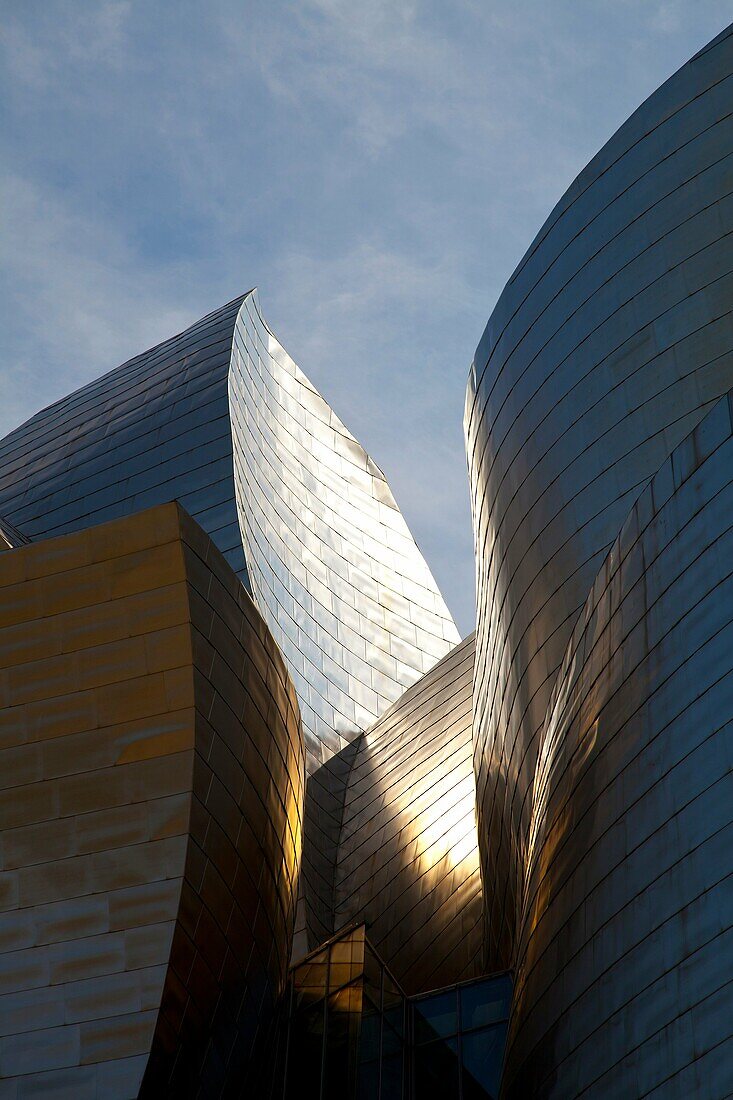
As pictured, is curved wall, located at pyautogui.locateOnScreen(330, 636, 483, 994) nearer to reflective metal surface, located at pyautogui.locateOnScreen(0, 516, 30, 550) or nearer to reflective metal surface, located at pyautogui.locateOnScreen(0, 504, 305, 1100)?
reflective metal surface, located at pyautogui.locateOnScreen(0, 504, 305, 1100)

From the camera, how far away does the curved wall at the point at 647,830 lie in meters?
12.7

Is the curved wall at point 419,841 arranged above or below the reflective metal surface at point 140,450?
below

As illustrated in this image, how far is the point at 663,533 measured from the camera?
15102 millimetres

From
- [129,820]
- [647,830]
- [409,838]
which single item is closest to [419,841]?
[409,838]

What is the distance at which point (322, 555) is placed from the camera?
36094 millimetres

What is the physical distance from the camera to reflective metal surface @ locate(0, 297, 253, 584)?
3234cm

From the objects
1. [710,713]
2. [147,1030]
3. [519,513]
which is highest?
[519,513]

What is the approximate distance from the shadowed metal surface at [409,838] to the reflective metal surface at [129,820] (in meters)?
6.66

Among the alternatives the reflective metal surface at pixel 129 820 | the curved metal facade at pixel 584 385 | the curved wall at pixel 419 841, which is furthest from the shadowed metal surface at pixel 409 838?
the reflective metal surface at pixel 129 820

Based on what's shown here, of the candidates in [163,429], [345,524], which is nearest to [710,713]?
[163,429]

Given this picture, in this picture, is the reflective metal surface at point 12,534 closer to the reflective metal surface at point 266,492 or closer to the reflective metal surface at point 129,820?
the reflective metal surface at point 266,492

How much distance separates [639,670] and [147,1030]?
5.94 meters

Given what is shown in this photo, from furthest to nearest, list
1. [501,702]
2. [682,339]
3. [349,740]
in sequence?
[349,740], [501,702], [682,339]

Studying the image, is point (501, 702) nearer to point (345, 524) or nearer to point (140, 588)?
point (140, 588)
